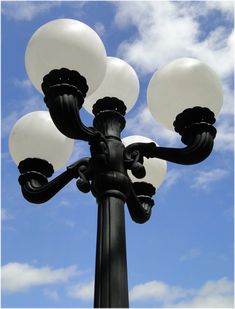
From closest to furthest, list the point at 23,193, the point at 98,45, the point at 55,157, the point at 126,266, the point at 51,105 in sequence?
1. the point at 126,266
2. the point at 51,105
3. the point at 98,45
4. the point at 23,193
5. the point at 55,157

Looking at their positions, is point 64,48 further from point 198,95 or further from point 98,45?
point 198,95

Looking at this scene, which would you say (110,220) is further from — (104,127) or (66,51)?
(66,51)

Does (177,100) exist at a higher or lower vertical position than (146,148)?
higher

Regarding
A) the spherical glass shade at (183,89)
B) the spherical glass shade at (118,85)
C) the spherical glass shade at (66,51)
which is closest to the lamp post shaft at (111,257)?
the spherical glass shade at (66,51)

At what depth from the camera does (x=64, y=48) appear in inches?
122

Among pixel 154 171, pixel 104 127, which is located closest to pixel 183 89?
pixel 104 127

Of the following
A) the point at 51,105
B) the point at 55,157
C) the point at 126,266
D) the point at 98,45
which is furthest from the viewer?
the point at 55,157

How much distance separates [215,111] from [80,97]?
3.65 ft

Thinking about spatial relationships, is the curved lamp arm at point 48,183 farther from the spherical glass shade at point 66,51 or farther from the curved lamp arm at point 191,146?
the spherical glass shade at point 66,51

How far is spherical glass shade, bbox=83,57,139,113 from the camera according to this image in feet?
12.5

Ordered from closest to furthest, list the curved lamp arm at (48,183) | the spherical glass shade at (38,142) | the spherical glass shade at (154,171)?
the curved lamp arm at (48,183)
the spherical glass shade at (38,142)
the spherical glass shade at (154,171)

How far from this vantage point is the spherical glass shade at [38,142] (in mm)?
3775

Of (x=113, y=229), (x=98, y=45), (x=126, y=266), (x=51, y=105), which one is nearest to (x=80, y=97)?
(x=51, y=105)

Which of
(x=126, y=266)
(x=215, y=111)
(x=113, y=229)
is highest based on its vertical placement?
(x=215, y=111)
